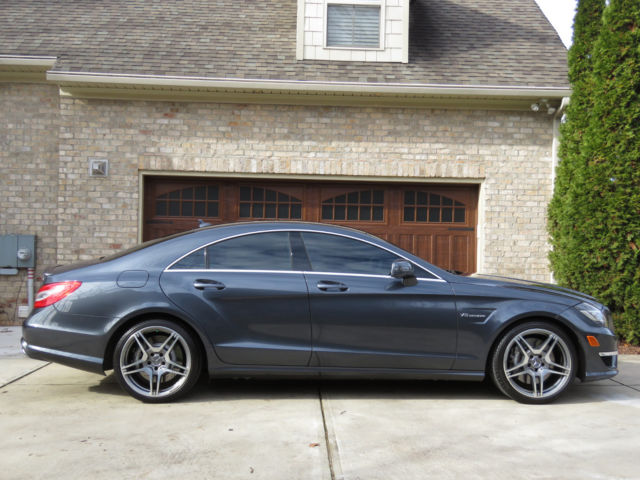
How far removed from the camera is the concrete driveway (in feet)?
11.2

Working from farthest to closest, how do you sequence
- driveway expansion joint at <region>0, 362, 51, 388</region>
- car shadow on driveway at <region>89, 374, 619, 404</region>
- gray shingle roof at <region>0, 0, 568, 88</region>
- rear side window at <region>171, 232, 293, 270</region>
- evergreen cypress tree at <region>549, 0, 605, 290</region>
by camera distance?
gray shingle roof at <region>0, 0, 568, 88</region> < evergreen cypress tree at <region>549, 0, 605, 290</region> < driveway expansion joint at <region>0, 362, 51, 388</region> < car shadow on driveway at <region>89, 374, 619, 404</region> < rear side window at <region>171, 232, 293, 270</region>

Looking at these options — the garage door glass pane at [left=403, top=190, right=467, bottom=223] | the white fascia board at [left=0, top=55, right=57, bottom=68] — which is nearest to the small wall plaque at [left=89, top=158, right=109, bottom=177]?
the white fascia board at [left=0, top=55, right=57, bottom=68]

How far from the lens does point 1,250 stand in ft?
29.3

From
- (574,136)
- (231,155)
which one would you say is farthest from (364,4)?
(574,136)

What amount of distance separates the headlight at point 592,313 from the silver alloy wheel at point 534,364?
1.06 feet

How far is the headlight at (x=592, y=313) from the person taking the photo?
4.93m

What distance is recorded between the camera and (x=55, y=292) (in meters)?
4.79

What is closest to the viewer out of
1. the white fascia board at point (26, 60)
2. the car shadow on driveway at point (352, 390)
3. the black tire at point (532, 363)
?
the black tire at point (532, 363)

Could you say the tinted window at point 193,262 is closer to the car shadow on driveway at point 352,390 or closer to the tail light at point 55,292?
the tail light at point 55,292

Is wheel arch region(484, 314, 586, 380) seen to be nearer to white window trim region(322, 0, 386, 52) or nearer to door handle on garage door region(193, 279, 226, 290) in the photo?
door handle on garage door region(193, 279, 226, 290)

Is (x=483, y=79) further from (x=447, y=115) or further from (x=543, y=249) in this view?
(x=543, y=249)

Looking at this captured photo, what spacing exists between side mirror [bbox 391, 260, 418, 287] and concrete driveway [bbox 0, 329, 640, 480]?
3.21 feet

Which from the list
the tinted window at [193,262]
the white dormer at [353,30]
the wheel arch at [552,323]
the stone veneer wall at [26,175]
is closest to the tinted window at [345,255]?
the tinted window at [193,262]

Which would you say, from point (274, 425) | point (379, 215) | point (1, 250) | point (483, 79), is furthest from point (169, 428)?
point (483, 79)
